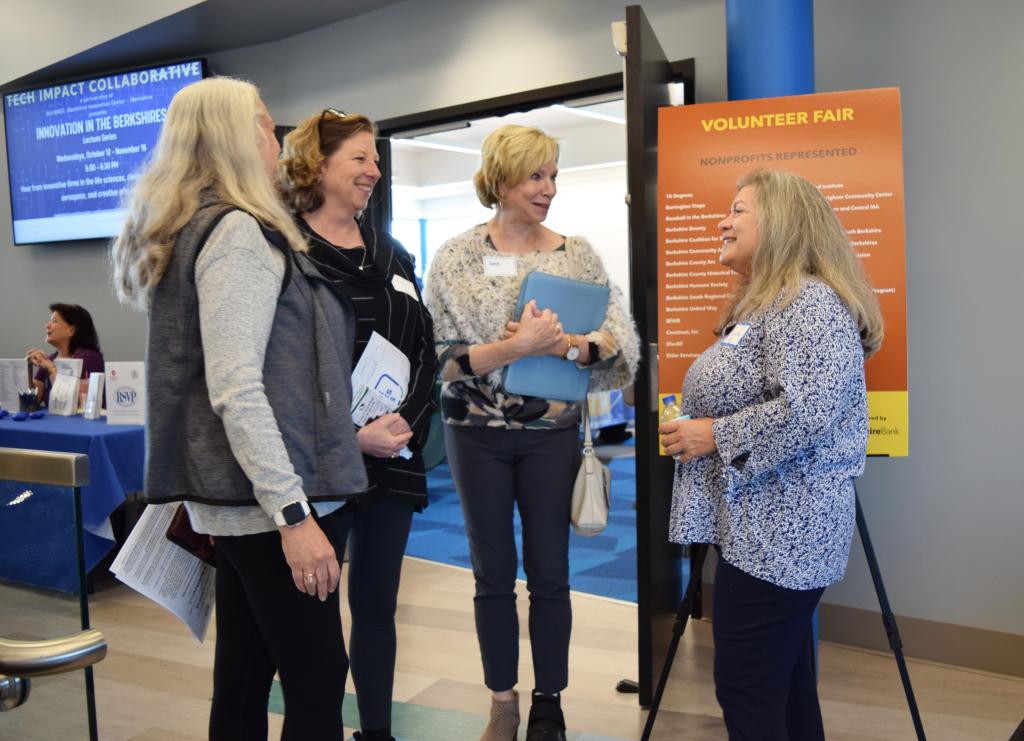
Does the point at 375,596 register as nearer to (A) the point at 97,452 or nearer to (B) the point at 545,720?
(B) the point at 545,720

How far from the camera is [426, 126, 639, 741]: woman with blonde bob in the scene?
7.51 ft

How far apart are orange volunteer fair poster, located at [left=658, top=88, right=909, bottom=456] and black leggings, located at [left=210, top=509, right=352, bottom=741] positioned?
1.55 m

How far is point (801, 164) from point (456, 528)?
10.7 feet

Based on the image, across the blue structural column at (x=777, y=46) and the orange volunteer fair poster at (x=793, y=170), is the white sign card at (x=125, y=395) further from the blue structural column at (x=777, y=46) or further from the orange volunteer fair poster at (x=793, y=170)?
the blue structural column at (x=777, y=46)

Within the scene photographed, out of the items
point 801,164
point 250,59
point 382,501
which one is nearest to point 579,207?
point 250,59

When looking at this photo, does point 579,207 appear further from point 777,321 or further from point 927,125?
point 777,321

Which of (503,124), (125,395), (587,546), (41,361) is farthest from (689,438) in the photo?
(503,124)

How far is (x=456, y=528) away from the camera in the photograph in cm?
521

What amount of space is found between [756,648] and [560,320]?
0.97 m

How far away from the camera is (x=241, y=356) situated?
1.33m

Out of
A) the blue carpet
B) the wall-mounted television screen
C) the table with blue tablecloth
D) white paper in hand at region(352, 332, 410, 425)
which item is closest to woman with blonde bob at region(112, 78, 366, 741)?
white paper in hand at region(352, 332, 410, 425)

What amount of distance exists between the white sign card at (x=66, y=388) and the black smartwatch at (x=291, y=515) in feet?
11.7

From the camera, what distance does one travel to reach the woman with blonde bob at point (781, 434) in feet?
5.27

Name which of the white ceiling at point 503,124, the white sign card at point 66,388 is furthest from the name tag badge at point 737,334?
the white ceiling at point 503,124
